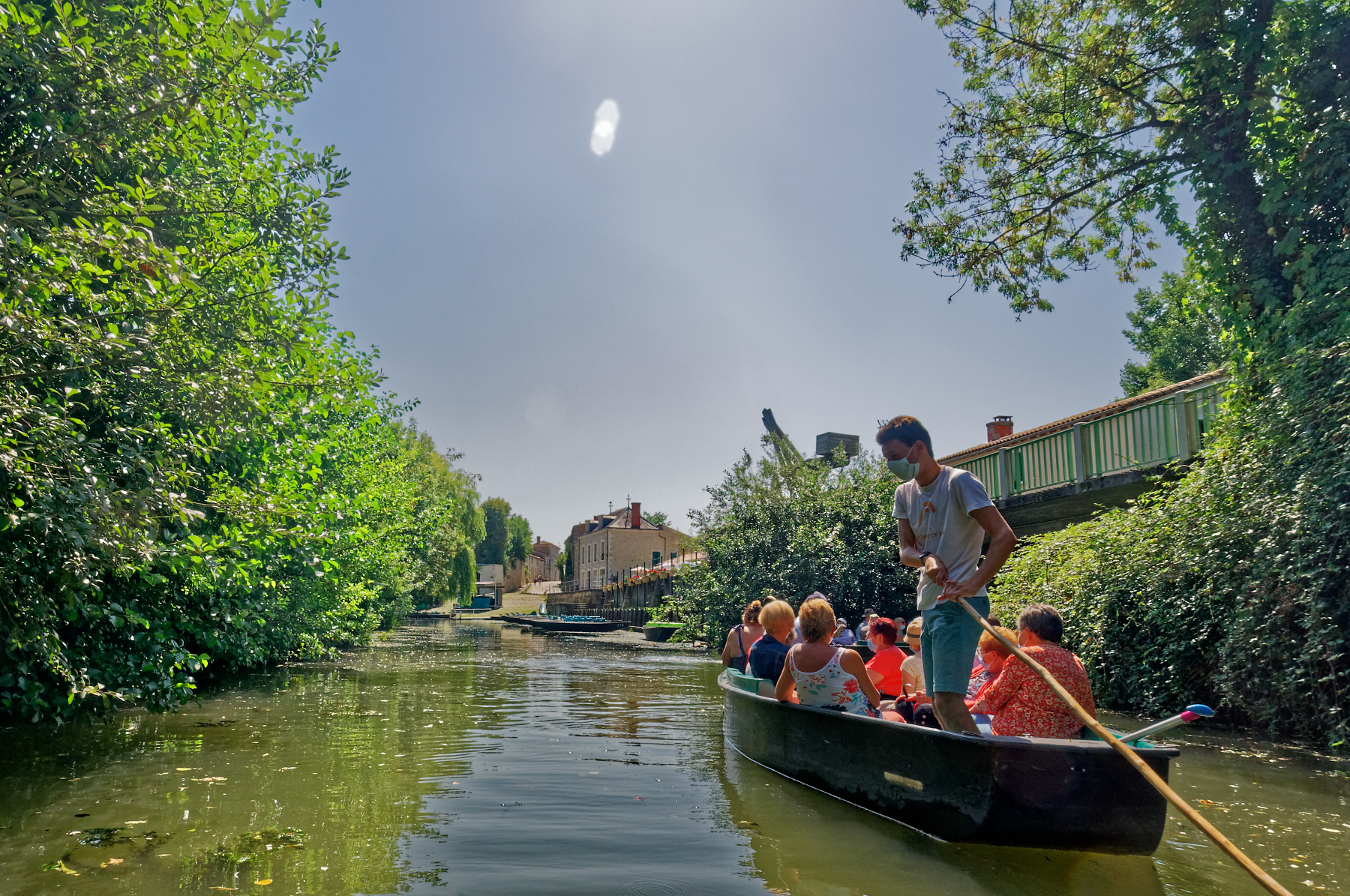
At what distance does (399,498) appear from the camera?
23422 millimetres

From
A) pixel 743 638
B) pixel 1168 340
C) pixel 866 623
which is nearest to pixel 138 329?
pixel 743 638

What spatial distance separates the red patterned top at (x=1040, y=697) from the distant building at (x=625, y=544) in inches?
2838

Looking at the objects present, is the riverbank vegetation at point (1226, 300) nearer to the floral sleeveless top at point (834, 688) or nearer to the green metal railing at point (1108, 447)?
the green metal railing at point (1108, 447)

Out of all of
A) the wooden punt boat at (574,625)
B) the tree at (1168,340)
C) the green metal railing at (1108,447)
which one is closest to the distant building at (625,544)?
the wooden punt boat at (574,625)

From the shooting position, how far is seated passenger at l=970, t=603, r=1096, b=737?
527 cm

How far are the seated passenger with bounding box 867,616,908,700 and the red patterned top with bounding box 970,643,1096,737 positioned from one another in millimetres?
2434

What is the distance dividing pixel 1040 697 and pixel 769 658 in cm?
305

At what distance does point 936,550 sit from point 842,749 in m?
1.98

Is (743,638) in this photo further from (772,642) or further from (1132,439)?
(1132,439)

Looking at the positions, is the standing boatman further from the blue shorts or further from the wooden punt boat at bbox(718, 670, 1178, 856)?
the wooden punt boat at bbox(718, 670, 1178, 856)

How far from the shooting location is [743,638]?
1045 cm

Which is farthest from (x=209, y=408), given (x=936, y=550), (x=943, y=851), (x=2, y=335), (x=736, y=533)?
(x=736, y=533)

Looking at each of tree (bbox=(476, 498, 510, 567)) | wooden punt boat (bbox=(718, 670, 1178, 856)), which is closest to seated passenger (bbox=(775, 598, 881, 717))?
wooden punt boat (bbox=(718, 670, 1178, 856))

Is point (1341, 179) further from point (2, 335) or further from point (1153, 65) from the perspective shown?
point (2, 335)
